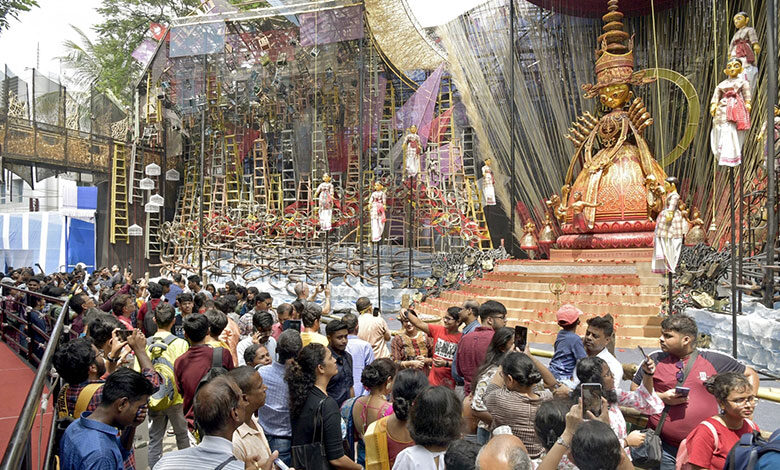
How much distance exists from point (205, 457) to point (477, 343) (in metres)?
2.12

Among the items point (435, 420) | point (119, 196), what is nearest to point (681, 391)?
point (435, 420)

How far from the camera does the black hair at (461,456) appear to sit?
7.26ft

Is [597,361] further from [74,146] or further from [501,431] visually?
[74,146]

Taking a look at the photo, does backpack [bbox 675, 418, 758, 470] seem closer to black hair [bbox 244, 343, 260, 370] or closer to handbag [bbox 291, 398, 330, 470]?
handbag [bbox 291, 398, 330, 470]

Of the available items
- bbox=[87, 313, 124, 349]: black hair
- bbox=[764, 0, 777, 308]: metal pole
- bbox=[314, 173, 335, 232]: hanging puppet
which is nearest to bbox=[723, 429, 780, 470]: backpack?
bbox=[87, 313, 124, 349]: black hair

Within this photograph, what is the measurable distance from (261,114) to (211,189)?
3.57 metres

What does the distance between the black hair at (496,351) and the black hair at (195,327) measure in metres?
1.93

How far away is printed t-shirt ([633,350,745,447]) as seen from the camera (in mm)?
3127

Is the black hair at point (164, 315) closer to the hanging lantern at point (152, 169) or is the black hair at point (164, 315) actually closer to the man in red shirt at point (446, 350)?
the man in red shirt at point (446, 350)

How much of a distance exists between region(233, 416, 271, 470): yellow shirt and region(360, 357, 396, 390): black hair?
1.92 feet

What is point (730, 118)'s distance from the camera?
24.0 feet

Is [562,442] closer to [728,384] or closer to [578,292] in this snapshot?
[728,384]

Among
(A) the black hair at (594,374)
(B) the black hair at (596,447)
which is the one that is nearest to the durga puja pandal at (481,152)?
(A) the black hair at (594,374)

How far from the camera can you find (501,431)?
9.36ft
